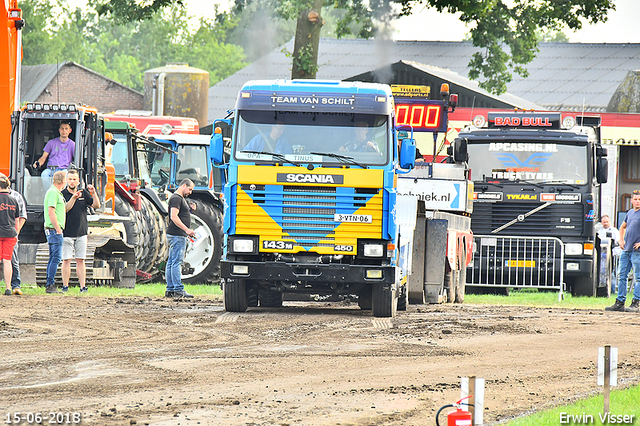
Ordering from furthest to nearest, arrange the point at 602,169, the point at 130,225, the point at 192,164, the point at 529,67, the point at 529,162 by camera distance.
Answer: the point at 529,67 → the point at 192,164 → the point at 529,162 → the point at 602,169 → the point at 130,225

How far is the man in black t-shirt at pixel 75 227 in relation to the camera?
1672cm

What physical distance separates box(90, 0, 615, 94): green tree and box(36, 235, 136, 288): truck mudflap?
9.53 m

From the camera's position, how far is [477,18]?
29.0 metres

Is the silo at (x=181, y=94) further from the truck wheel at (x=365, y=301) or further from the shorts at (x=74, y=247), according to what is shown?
the truck wheel at (x=365, y=301)

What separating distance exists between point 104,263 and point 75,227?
164 cm

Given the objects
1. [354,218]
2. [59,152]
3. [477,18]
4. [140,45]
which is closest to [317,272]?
[354,218]

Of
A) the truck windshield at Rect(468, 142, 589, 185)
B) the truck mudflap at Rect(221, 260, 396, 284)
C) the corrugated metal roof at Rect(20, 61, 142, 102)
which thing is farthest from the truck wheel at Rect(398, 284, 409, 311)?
the corrugated metal roof at Rect(20, 61, 142, 102)

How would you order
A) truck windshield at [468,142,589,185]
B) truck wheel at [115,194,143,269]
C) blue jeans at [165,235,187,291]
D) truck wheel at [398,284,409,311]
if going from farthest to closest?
truck windshield at [468,142,589,185]
truck wheel at [115,194,143,269]
blue jeans at [165,235,187,291]
truck wheel at [398,284,409,311]

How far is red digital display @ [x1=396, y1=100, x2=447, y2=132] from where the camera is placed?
2111cm

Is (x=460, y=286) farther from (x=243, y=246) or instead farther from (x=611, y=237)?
(x=243, y=246)

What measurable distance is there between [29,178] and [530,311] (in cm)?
870

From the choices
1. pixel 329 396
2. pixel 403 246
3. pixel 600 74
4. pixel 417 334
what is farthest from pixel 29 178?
pixel 600 74

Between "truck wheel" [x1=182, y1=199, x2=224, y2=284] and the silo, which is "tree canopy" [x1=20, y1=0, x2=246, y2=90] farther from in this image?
"truck wheel" [x1=182, y1=199, x2=224, y2=284]

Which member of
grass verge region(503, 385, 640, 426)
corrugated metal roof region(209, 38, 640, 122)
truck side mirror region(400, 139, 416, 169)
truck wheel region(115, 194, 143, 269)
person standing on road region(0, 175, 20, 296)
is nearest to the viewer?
grass verge region(503, 385, 640, 426)
